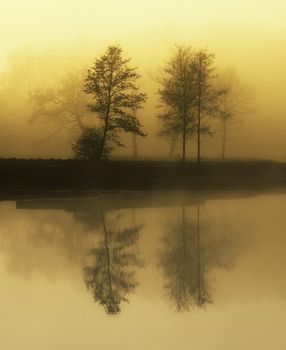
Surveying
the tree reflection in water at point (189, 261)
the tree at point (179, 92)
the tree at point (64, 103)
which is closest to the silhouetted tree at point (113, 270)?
the tree reflection in water at point (189, 261)

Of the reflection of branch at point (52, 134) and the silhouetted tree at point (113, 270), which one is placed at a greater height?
the silhouetted tree at point (113, 270)

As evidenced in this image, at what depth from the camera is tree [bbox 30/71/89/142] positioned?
5803 centimetres

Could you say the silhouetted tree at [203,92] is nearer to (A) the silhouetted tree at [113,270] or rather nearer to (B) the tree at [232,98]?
(B) the tree at [232,98]

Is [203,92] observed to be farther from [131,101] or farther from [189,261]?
[189,261]

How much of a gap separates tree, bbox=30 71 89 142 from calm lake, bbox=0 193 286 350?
31351 millimetres

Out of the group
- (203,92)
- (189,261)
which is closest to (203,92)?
(203,92)

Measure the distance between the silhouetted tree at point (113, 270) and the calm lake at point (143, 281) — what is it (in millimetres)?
26

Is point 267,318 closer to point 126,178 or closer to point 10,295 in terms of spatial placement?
point 10,295

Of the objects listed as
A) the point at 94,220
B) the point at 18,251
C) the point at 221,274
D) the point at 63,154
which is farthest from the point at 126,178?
the point at 221,274

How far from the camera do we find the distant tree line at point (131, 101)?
5069 cm

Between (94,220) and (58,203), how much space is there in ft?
25.3

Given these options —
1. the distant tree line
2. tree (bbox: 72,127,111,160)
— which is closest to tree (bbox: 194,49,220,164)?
the distant tree line

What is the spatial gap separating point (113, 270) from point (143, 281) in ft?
5.08

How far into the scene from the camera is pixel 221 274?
15.4 m
